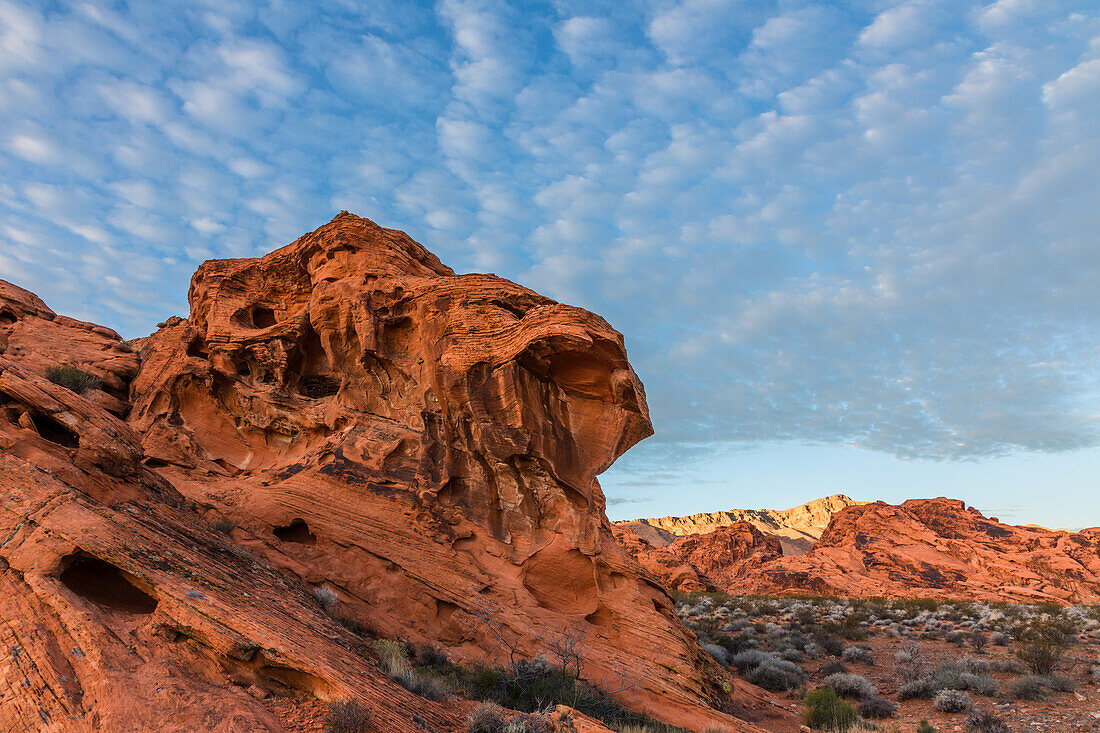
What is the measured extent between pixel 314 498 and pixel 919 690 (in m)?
14.5

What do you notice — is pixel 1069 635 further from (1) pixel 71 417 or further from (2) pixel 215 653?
(1) pixel 71 417

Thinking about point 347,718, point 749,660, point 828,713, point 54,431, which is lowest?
point 749,660

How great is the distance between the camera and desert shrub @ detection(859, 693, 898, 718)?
36.9ft

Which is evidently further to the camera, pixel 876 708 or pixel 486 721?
pixel 876 708

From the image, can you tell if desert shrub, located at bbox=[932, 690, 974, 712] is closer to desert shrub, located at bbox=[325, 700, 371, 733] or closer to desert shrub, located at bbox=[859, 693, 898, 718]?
desert shrub, located at bbox=[859, 693, 898, 718]

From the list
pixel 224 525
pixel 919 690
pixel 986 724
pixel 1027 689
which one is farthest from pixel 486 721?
pixel 1027 689

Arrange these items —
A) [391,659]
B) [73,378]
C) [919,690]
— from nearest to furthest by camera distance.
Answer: [391,659] → [919,690] → [73,378]

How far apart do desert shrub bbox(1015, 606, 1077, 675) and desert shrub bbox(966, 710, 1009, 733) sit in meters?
5.51

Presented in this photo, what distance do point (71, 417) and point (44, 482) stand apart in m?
1.75

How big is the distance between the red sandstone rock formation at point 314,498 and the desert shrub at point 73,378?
20.9 inches

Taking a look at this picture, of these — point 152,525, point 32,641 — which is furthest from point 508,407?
point 32,641

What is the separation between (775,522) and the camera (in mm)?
108125

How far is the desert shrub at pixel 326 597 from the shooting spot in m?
9.56

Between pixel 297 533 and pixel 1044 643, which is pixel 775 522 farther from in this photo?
pixel 297 533
